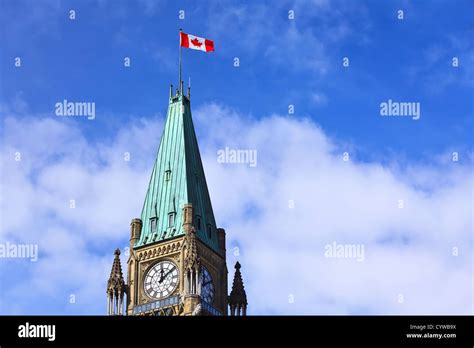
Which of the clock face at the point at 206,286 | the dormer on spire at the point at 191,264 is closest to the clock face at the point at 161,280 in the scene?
the dormer on spire at the point at 191,264

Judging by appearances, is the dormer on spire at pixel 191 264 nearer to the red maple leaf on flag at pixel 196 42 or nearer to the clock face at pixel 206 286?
the clock face at pixel 206 286

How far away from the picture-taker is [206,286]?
12169 centimetres

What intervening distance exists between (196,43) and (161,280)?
2329 cm

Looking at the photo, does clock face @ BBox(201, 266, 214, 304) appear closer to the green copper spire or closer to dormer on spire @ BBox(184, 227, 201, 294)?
dormer on spire @ BBox(184, 227, 201, 294)

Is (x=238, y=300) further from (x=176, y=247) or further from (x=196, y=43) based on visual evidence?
(x=196, y=43)

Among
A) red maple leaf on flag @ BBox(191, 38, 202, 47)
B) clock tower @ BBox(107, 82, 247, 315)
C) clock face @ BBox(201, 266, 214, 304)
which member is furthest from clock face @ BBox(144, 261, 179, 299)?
red maple leaf on flag @ BBox(191, 38, 202, 47)

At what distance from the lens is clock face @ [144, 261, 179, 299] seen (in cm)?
11938

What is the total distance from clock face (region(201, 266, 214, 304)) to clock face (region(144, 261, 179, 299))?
→ 296cm
